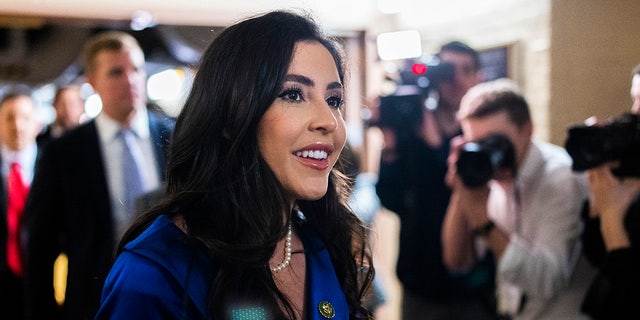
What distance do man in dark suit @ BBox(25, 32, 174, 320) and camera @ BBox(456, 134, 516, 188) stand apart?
91cm

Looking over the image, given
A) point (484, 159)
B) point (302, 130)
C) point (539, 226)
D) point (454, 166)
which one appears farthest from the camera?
point (454, 166)

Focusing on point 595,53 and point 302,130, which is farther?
point 595,53

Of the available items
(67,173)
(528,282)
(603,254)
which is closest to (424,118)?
(528,282)

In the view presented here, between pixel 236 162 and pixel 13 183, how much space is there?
2553 millimetres

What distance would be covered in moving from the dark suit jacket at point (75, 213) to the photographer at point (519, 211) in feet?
3.22

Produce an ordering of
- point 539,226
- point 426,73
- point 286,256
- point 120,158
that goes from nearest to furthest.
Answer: point 286,256 < point 539,226 < point 426,73 < point 120,158

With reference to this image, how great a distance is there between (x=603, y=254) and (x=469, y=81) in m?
0.76

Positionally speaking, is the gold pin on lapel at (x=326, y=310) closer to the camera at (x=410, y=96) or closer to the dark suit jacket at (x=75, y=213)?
the camera at (x=410, y=96)

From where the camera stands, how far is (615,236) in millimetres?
1349

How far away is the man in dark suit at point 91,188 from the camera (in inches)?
86.7

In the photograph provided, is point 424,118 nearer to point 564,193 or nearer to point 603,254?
point 564,193

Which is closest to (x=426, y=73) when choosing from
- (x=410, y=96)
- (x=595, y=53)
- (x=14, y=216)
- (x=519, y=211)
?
(x=410, y=96)

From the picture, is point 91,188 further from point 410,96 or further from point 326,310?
point 326,310

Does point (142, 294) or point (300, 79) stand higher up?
point (300, 79)
